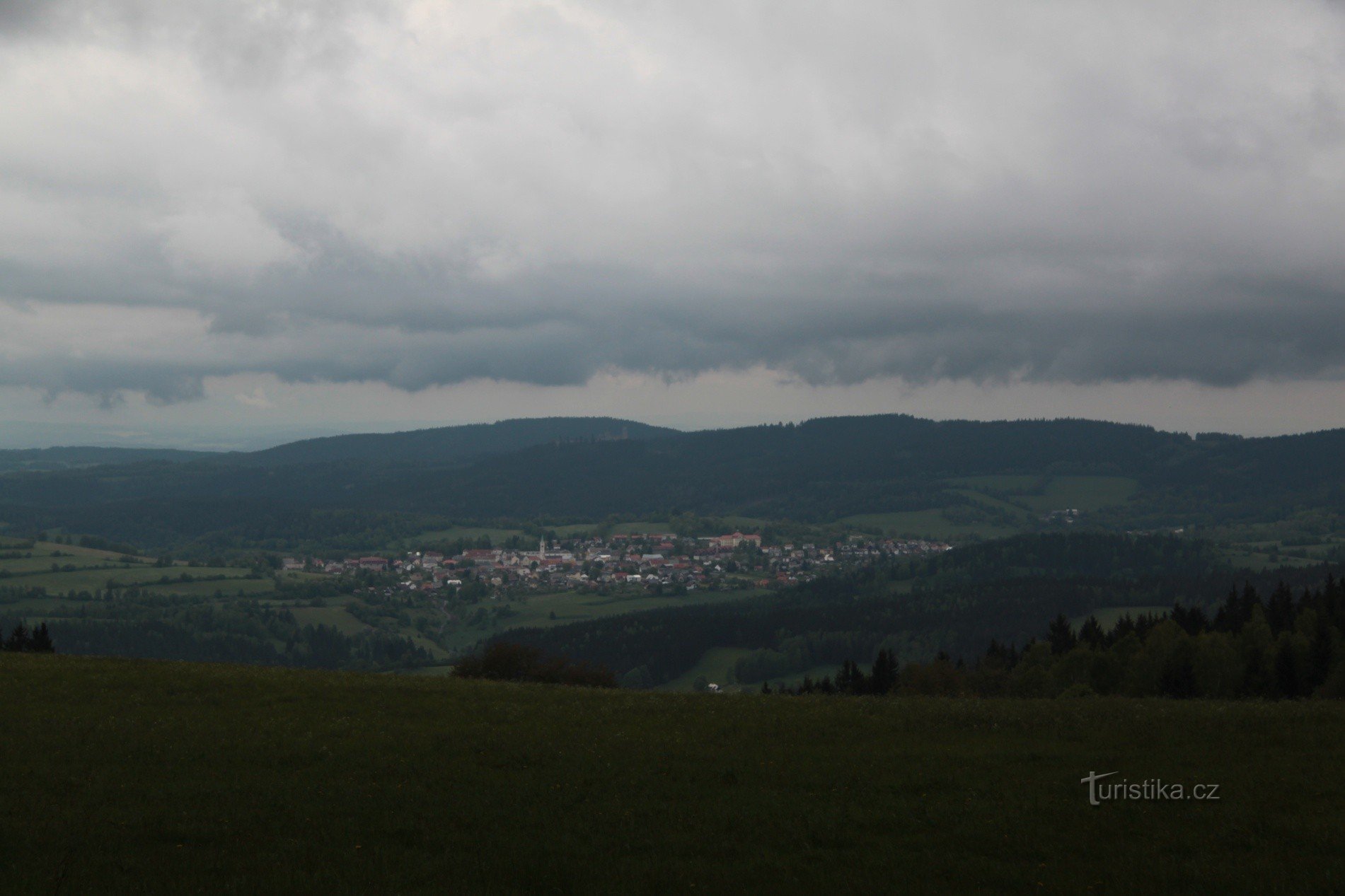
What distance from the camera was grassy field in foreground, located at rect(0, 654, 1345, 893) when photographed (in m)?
13.2

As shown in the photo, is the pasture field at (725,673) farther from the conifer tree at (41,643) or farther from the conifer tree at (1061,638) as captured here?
the conifer tree at (41,643)

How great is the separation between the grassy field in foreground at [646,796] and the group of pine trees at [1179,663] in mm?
19376

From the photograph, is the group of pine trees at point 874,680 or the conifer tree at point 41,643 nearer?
the conifer tree at point 41,643

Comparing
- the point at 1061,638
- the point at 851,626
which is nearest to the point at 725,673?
the point at 851,626

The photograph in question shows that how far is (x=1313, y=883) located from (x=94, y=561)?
22454 centimetres

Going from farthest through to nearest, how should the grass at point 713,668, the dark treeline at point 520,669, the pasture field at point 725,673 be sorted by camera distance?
the grass at point 713,668, the pasture field at point 725,673, the dark treeline at point 520,669

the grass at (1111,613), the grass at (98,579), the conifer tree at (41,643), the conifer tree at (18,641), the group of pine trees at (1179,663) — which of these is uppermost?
the conifer tree at (18,641)
